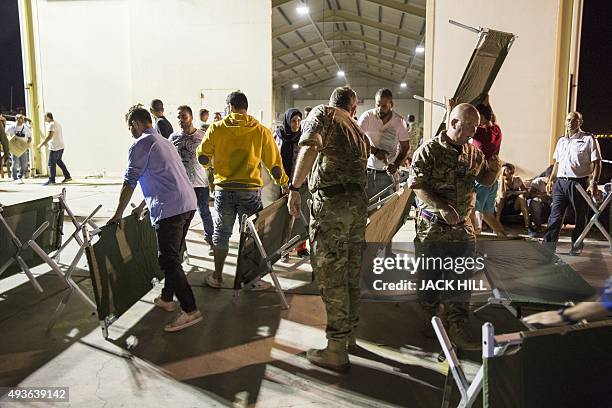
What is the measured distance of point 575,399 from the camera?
1489mm

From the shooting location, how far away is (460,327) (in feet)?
10.9

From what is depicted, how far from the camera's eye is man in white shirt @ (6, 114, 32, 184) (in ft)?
41.4

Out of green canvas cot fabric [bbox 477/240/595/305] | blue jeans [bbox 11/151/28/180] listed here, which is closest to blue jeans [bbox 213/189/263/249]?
green canvas cot fabric [bbox 477/240/595/305]

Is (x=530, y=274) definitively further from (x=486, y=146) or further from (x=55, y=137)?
(x=55, y=137)

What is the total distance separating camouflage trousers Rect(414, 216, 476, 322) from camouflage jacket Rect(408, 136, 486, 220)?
14 cm

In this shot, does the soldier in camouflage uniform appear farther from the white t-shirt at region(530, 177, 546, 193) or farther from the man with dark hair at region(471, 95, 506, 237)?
the white t-shirt at region(530, 177, 546, 193)

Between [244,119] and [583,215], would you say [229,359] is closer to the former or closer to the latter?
[244,119]

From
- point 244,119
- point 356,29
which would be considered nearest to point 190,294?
point 244,119

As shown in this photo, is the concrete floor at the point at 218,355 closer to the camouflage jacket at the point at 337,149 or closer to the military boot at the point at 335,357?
the military boot at the point at 335,357

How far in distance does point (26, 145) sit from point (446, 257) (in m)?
12.8

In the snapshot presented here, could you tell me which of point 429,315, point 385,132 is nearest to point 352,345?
point 429,315

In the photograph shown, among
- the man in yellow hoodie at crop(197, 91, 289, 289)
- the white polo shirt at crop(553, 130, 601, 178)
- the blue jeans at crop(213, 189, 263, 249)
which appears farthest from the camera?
the white polo shirt at crop(553, 130, 601, 178)

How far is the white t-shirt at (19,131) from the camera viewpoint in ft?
41.4

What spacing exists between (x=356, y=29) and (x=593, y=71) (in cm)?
1103
